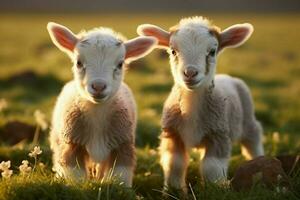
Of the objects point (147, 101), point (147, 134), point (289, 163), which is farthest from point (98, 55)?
point (147, 101)

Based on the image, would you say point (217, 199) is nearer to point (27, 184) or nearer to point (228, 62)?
point (27, 184)

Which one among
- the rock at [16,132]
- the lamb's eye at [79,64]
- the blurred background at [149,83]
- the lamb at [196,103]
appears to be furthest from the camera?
the blurred background at [149,83]

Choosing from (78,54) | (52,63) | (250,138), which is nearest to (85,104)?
(78,54)

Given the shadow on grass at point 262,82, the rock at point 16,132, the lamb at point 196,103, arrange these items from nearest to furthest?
1. the lamb at point 196,103
2. the rock at point 16,132
3. the shadow on grass at point 262,82

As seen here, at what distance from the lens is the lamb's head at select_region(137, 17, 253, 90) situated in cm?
612

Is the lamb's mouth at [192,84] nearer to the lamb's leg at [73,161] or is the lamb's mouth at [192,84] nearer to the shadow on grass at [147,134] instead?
the lamb's leg at [73,161]

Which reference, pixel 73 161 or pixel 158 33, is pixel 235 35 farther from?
pixel 73 161

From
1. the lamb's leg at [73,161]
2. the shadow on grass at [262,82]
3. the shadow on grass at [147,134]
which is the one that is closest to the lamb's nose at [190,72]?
the lamb's leg at [73,161]

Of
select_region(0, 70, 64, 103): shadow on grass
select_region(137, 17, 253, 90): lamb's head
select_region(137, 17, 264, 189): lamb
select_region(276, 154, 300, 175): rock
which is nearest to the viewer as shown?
select_region(137, 17, 253, 90): lamb's head

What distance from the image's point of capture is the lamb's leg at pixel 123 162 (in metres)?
5.96

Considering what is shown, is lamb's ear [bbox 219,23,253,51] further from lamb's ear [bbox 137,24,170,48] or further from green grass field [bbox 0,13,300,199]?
green grass field [bbox 0,13,300,199]

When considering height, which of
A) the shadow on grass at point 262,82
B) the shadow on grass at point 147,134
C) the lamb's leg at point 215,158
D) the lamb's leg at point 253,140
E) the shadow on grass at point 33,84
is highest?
the lamb's leg at point 215,158

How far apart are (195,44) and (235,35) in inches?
29.6

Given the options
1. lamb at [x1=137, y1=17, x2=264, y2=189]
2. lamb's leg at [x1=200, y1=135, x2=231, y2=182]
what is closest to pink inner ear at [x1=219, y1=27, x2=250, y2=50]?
lamb at [x1=137, y1=17, x2=264, y2=189]
